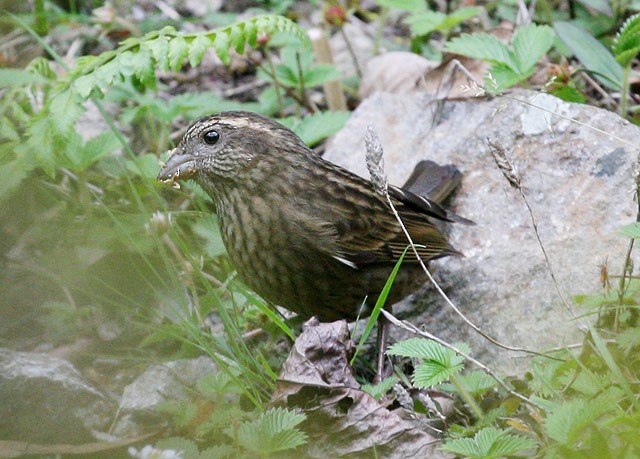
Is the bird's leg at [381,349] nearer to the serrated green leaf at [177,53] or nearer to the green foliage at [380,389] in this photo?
the green foliage at [380,389]

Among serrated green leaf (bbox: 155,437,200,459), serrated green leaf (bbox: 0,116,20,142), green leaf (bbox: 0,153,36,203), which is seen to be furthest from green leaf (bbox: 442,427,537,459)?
serrated green leaf (bbox: 0,116,20,142)

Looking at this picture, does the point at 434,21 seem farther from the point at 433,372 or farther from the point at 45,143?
the point at 433,372

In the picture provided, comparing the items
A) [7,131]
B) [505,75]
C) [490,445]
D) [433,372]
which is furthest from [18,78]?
[490,445]

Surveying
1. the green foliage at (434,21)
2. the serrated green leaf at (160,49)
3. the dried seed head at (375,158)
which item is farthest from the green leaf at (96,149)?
the dried seed head at (375,158)

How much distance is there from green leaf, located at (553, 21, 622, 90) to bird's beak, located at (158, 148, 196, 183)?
7.58 ft

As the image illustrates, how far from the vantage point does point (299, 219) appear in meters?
4.34

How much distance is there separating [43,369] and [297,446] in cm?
134

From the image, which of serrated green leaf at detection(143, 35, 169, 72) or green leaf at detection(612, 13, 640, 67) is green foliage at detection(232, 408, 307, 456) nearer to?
serrated green leaf at detection(143, 35, 169, 72)

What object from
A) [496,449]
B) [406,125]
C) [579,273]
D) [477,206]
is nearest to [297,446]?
[496,449]

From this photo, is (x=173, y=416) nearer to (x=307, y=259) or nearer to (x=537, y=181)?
(x=307, y=259)

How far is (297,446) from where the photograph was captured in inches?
131

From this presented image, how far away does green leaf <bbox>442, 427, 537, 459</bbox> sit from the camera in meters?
2.92

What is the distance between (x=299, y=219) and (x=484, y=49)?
1458 mm

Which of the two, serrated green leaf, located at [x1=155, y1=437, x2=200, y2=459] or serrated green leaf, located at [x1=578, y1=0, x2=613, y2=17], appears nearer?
serrated green leaf, located at [x1=155, y1=437, x2=200, y2=459]
